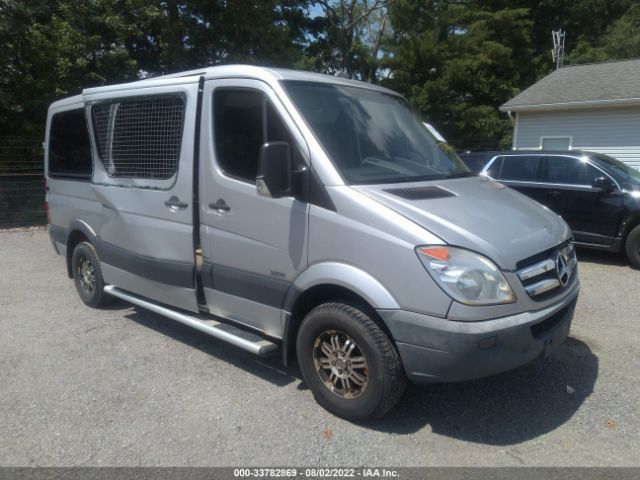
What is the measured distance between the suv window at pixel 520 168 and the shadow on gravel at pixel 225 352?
613cm

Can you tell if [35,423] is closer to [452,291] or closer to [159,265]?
[159,265]

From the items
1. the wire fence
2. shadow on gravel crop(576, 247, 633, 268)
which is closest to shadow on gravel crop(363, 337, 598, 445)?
shadow on gravel crop(576, 247, 633, 268)

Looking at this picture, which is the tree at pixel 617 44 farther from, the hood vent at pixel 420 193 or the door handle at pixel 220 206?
the door handle at pixel 220 206

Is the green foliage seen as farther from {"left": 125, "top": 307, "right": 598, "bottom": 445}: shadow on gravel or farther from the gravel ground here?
{"left": 125, "top": 307, "right": 598, "bottom": 445}: shadow on gravel

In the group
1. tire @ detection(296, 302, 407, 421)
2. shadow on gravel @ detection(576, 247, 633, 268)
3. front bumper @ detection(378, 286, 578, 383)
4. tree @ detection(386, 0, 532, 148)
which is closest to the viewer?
front bumper @ detection(378, 286, 578, 383)

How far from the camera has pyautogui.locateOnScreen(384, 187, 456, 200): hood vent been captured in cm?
347

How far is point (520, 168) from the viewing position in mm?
9094

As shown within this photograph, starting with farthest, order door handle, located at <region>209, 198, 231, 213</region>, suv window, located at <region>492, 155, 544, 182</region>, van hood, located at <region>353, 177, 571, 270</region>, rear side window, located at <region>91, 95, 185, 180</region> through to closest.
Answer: suv window, located at <region>492, 155, 544, 182</region>
rear side window, located at <region>91, 95, 185, 180</region>
door handle, located at <region>209, 198, 231, 213</region>
van hood, located at <region>353, 177, 571, 270</region>

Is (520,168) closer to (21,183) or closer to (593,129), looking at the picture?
(593,129)

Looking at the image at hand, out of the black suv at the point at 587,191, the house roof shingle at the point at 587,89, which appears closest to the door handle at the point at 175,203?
the black suv at the point at 587,191

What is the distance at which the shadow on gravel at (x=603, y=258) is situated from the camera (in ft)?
26.8

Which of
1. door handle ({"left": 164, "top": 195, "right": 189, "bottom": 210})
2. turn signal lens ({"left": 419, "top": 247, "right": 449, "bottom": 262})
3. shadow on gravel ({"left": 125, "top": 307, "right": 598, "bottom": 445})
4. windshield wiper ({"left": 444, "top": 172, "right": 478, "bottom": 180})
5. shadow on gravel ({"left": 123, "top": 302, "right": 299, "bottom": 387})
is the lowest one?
shadow on gravel ({"left": 123, "top": 302, "right": 299, "bottom": 387})

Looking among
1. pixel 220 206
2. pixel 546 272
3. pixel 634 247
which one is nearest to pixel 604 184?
pixel 634 247

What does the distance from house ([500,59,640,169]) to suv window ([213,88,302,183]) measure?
14.5m
